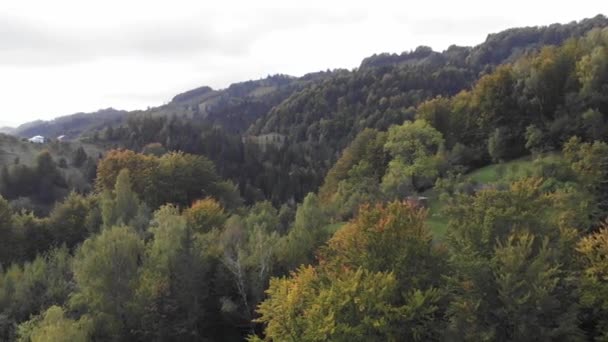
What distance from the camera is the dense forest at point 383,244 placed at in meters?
30.9

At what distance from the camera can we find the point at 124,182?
69188 millimetres

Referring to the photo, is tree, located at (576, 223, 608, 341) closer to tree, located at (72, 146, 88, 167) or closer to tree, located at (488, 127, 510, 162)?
tree, located at (488, 127, 510, 162)

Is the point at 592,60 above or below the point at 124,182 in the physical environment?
above

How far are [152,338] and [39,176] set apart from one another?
9942 centimetres

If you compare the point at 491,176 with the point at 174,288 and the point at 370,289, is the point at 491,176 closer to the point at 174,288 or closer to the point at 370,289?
the point at 174,288

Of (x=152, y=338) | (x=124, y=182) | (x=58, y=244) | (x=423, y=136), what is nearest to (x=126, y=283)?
(x=152, y=338)

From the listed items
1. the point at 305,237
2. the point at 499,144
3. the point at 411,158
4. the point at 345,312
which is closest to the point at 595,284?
the point at 345,312

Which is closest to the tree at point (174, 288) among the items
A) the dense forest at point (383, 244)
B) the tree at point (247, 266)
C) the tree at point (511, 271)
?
the dense forest at point (383, 244)

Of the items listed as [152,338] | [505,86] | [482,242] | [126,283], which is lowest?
[152,338]

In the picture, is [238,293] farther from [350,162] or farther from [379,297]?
[350,162]

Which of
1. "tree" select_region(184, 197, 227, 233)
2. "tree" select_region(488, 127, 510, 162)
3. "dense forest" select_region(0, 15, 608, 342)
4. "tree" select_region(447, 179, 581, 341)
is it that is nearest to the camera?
"tree" select_region(447, 179, 581, 341)

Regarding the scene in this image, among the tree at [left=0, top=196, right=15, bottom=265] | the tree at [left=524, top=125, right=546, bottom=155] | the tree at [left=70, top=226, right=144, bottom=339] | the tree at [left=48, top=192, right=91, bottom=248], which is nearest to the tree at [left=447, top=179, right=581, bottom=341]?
the tree at [left=70, top=226, right=144, bottom=339]

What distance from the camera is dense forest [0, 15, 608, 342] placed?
30906 millimetres

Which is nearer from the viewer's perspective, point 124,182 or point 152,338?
point 152,338
